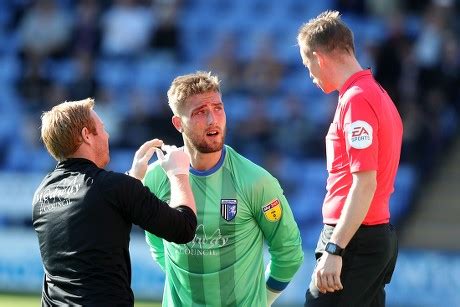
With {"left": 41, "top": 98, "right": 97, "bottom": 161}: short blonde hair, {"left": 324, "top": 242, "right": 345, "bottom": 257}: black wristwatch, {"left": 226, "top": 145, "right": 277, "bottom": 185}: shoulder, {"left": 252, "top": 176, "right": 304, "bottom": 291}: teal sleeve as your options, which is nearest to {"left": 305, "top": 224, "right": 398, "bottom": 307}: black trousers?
{"left": 324, "top": 242, "right": 345, "bottom": 257}: black wristwatch

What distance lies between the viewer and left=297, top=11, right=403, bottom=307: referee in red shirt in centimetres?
461

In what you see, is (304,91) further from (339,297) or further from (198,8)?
(339,297)

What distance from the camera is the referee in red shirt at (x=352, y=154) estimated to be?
4.61 metres

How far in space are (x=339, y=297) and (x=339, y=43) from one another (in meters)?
1.20

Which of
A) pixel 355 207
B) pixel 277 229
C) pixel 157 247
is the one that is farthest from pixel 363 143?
pixel 157 247

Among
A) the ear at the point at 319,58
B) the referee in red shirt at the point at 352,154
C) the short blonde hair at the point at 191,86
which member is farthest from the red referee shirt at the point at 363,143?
the short blonde hair at the point at 191,86

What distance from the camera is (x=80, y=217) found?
14.1ft

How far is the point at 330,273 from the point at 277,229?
60 centimetres

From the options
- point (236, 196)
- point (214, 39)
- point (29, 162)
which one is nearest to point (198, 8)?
point (214, 39)

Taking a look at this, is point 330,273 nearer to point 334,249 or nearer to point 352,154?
point 334,249

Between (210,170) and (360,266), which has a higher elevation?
(210,170)

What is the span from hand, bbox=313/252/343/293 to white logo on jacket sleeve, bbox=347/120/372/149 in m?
0.52

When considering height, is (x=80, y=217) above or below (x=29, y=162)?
below

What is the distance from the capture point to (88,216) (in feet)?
14.0
